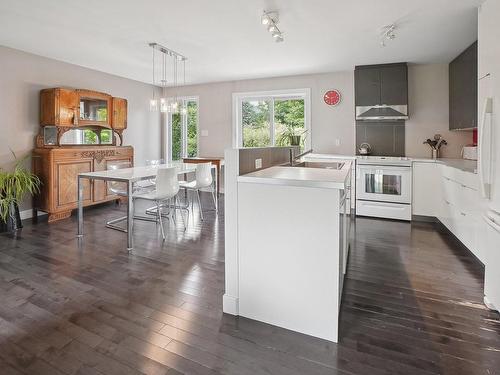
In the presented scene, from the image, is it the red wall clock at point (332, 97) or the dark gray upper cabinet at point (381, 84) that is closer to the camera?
the dark gray upper cabinet at point (381, 84)

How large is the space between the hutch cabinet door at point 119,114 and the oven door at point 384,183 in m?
4.06

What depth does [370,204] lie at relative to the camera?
14.3 ft

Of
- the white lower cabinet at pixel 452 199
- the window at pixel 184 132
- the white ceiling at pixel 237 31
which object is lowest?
the white lower cabinet at pixel 452 199

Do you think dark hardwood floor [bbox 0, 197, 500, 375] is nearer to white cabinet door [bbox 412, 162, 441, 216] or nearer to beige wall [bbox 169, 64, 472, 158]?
white cabinet door [bbox 412, 162, 441, 216]

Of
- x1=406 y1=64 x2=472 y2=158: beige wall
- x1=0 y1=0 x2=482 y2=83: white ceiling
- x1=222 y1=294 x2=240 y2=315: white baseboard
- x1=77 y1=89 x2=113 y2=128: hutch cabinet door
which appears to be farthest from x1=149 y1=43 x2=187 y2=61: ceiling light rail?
x1=406 y1=64 x2=472 y2=158: beige wall

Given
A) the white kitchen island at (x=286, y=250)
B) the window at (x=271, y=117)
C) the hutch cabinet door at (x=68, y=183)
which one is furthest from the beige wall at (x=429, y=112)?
the hutch cabinet door at (x=68, y=183)

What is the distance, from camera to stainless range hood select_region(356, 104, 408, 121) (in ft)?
14.9

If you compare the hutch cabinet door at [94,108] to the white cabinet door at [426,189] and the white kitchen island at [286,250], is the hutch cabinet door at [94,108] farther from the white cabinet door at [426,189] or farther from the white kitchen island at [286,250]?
the white cabinet door at [426,189]

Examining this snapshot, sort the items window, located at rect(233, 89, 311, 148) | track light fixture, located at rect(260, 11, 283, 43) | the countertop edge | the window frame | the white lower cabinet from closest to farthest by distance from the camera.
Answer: the countertop edge
the white lower cabinet
track light fixture, located at rect(260, 11, 283, 43)
window, located at rect(233, 89, 311, 148)
the window frame

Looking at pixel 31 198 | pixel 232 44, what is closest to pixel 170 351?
pixel 232 44

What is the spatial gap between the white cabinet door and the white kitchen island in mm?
2920

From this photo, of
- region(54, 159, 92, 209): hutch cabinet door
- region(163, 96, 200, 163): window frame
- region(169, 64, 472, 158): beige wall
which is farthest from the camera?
region(163, 96, 200, 163): window frame

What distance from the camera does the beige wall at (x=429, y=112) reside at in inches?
180

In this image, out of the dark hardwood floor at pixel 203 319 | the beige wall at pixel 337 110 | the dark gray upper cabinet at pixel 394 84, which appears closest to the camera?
the dark hardwood floor at pixel 203 319
